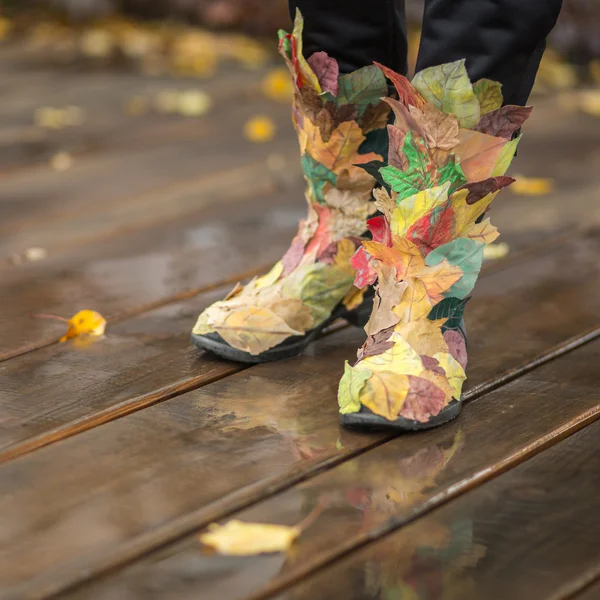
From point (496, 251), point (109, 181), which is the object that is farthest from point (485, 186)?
point (109, 181)

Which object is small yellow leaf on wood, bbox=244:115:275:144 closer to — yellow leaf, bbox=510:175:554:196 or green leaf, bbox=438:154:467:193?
yellow leaf, bbox=510:175:554:196

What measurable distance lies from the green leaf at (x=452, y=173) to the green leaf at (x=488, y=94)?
62 mm

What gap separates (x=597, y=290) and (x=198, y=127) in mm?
1323

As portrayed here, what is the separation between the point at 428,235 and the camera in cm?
108

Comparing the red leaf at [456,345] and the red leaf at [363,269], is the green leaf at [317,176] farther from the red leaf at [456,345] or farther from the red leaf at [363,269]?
the red leaf at [456,345]

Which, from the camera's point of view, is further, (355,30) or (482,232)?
(355,30)

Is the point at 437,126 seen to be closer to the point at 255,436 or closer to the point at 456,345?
A: the point at 456,345

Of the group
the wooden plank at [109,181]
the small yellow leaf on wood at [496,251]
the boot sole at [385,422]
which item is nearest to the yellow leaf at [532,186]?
the small yellow leaf on wood at [496,251]

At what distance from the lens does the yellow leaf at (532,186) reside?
79.7 inches

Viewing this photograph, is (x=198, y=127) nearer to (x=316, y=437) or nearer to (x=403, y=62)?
(x=403, y=62)

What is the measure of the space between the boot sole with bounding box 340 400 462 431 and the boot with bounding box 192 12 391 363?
0.22m

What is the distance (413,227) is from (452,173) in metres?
0.07

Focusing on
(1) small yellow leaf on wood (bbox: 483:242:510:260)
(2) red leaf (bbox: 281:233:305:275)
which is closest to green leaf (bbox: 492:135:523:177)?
(2) red leaf (bbox: 281:233:305:275)

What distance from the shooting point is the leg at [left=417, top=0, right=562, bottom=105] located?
102 cm
